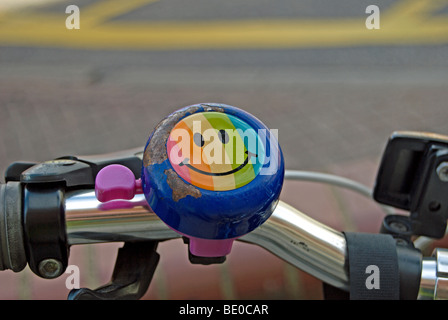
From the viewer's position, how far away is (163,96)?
5391 millimetres

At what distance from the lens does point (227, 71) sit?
576cm

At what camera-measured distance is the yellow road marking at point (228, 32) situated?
20.4 ft

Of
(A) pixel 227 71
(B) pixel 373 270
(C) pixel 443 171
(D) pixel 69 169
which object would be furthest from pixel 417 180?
(A) pixel 227 71

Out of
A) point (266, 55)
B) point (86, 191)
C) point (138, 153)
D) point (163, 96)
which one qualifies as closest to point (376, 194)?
point (138, 153)

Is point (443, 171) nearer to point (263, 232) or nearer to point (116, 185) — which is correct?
point (263, 232)

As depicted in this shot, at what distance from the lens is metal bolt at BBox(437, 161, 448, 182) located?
1.12 metres

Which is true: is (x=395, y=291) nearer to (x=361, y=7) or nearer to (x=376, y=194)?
(x=376, y=194)

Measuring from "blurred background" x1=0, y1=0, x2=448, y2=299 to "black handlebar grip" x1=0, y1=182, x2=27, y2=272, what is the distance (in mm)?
3320

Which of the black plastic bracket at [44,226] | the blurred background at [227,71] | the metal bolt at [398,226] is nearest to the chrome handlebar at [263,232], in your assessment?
the black plastic bracket at [44,226]

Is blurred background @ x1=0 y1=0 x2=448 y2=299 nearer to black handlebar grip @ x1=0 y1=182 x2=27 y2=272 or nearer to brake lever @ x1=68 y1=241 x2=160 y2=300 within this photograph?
brake lever @ x1=68 y1=241 x2=160 y2=300

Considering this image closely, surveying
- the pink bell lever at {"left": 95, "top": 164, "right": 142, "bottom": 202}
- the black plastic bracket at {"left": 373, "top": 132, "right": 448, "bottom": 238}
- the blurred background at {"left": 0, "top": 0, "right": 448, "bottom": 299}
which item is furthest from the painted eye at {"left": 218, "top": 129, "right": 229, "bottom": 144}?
the blurred background at {"left": 0, "top": 0, "right": 448, "bottom": 299}

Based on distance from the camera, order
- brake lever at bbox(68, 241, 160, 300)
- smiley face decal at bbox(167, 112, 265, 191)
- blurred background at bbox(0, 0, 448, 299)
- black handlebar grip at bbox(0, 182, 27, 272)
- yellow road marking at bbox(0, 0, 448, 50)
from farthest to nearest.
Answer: yellow road marking at bbox(0, 0, 448, 50)
blurred background at bbox(0, 0, 448, 299)
brake lever at bbox(68, 241, 160, 300)
black handlebar grip at bbox(0, 182, 27, 272)
smiley face decal at bbox(167, 112, 265, 191)

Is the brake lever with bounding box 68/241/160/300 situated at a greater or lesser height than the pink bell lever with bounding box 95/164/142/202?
lesser

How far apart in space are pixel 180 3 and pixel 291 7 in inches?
52.2
